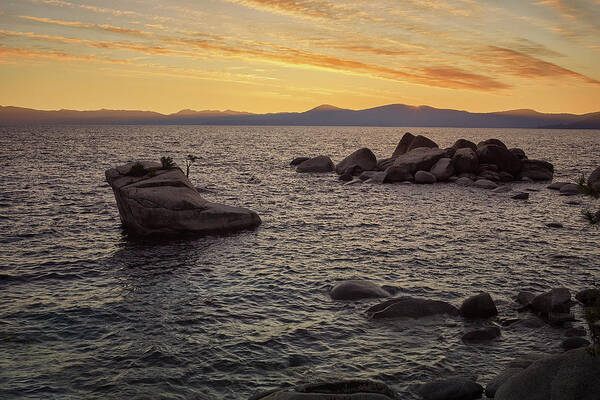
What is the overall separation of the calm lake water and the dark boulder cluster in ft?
46.6

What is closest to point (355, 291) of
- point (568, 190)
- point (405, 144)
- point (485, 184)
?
point (485, 184)

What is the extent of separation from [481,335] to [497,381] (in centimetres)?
304

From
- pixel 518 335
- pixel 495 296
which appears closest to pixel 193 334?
pixel 518 335

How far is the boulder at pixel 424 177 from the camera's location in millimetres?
48469

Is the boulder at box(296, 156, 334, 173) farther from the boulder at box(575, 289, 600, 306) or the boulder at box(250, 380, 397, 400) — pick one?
the boulder at box(250, 380, 397, 400)

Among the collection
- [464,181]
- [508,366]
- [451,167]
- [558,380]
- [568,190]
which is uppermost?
[451,167]

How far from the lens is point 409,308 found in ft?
50.0

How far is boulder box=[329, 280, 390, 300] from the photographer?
55.1 feet

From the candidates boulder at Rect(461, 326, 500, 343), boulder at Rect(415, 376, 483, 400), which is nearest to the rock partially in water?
boulder at Rect(461, 326, 500, 343)

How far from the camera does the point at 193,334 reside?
1380cm

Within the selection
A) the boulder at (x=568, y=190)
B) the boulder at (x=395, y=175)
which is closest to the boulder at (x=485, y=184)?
the boulder at (x=568, y=190)

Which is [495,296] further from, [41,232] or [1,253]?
[41,232]

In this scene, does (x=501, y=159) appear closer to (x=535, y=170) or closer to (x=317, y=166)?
(x=535, y=170)

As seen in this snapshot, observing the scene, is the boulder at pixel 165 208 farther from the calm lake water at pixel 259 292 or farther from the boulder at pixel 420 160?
the boulder at pixel 420 160
